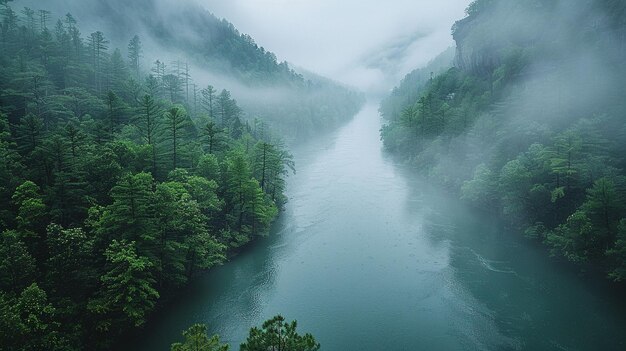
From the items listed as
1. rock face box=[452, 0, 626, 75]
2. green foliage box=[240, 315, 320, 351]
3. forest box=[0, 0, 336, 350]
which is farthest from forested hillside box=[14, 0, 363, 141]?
green foliage box=[240, 315, 320, 351]

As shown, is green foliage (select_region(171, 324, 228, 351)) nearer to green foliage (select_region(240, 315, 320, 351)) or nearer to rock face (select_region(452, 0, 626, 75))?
green foliage (select_region(240, 315, 320, 351))

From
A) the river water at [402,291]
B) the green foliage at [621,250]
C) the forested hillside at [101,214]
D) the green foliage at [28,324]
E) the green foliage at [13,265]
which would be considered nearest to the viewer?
the green foliage at [28,324]

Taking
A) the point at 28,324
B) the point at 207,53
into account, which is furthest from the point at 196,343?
the point at 207,53

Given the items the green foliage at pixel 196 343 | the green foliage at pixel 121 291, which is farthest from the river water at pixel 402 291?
the green foliage at pixel 196 343

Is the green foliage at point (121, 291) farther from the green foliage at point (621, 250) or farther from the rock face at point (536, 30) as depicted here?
the rock face at point (536, 30)

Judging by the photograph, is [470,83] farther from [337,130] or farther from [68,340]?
[68,340]
